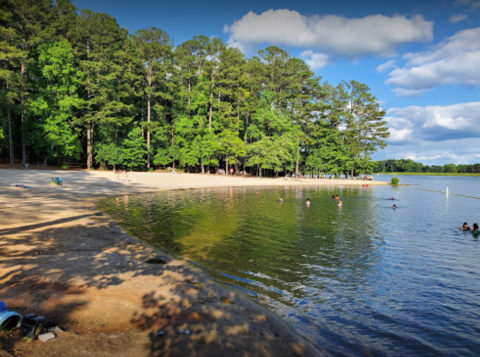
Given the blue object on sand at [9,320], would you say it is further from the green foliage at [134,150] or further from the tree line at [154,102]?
the green foliage at [134,150]

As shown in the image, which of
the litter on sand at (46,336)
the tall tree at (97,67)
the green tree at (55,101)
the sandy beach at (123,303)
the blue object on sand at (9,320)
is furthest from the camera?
the tall tree at (97,67)

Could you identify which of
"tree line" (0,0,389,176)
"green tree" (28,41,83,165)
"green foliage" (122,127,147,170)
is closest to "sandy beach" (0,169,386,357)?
"tree line" (0,0,389,176)

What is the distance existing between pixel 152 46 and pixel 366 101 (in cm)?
5878

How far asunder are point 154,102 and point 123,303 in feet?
221

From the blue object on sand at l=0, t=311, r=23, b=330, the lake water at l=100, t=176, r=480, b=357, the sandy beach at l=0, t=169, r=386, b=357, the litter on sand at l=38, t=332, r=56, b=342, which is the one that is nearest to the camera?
the blue object on sand at l=0, t=311, r=23, b=330

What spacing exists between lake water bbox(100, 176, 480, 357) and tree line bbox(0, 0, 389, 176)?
35.9 meters

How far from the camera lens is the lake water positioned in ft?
21.8

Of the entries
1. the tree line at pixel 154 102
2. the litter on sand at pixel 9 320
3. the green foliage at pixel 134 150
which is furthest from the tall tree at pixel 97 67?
the litter on sand at pixel 9 320

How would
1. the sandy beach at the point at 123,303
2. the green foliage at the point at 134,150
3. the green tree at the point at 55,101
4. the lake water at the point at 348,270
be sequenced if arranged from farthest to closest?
the green foliage at the point at 134,150
the green tree at the point at 55,101
the lake water at the point at 348,270
the sandy beach at the point at 123,303

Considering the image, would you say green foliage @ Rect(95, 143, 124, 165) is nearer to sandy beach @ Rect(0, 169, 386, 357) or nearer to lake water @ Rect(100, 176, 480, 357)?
lake water @ Rect(100, 176, 480, 357)

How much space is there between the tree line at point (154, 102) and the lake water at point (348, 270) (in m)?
35.9

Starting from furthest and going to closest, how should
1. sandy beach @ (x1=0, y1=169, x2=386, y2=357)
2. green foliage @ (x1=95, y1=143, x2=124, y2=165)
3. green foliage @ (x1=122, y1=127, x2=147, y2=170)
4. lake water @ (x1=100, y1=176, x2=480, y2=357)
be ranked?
green foliage @ (x1=122, y1=127, x2=147, y2=170) < green foliage @ (x1=95, y1=143, x2=124, y2=165) < lake water @ (x1=100, y1=176, x2=480, y2=357) < sandy beach @ (x1=0, y1=169, x2=386, y2=357)

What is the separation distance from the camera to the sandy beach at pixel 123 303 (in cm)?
506

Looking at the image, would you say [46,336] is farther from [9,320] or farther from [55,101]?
[55,101]
